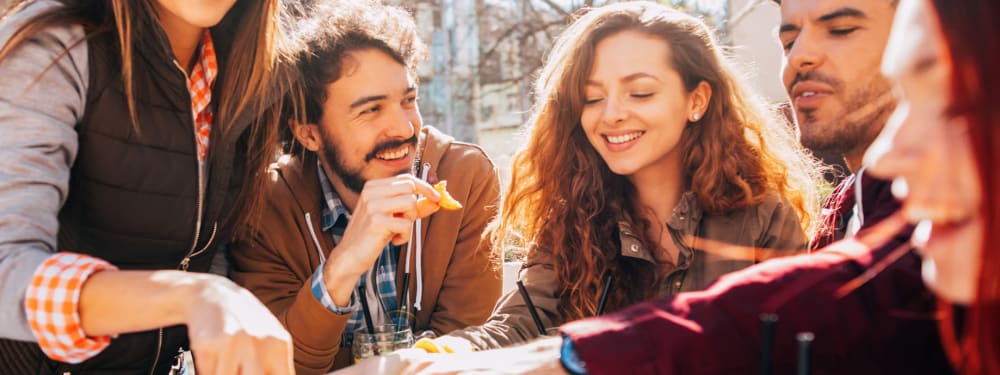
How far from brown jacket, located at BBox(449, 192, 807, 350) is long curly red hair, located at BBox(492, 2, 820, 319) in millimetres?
37

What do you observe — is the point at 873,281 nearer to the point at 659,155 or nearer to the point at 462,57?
the point at 659,155

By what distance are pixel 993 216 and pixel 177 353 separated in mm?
2032

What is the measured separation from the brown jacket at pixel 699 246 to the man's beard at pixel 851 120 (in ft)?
0.77

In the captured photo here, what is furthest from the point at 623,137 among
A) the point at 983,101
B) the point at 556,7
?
the point at 556,7

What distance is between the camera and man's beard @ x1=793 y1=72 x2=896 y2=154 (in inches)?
85.5

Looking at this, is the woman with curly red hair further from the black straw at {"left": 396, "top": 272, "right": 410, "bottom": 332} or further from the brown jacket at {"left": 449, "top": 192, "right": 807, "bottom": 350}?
the black straw at {"left": 396, "top": 272, "right": 410, "bottom": 332}

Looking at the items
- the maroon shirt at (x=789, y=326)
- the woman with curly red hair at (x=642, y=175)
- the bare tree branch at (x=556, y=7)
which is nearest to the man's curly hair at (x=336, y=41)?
the woman with curly red hair at (x=642, y=175)

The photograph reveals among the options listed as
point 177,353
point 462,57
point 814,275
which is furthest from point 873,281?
point 462,57

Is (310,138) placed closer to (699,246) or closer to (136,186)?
(136,186)

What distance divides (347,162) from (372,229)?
70 cm

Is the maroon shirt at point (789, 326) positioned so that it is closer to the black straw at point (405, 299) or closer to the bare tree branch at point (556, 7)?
the black straw at point (405, 299)

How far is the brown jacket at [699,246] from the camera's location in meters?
2.30

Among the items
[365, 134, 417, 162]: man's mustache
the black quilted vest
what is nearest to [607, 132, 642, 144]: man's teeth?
[365, 134, 417, 162]: man's mustache

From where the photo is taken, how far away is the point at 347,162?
2.91 meters
